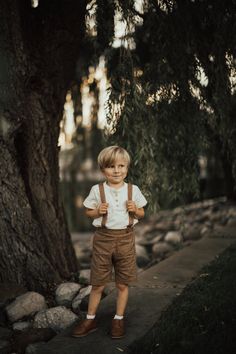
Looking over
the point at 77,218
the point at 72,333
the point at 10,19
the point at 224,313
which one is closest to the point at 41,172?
the point at 10,19

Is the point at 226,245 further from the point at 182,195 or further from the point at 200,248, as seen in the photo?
the point at 182,195

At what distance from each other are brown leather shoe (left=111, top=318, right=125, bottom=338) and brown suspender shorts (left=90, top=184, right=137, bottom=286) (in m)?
0.27

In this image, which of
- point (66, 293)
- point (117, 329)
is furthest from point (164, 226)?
point (117, 329)

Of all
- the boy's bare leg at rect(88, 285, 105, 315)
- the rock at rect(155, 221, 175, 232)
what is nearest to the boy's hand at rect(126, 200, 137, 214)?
the boy's bare leg at rect(88, 285, 105, 315)

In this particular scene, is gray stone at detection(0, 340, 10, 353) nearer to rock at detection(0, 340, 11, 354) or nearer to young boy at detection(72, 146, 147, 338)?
rock at detection(0, 340, 11, 354)

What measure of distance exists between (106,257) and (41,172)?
1.52 meters

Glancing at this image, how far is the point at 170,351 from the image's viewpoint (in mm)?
2748

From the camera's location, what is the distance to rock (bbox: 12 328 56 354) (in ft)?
10.5

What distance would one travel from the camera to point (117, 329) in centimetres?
305

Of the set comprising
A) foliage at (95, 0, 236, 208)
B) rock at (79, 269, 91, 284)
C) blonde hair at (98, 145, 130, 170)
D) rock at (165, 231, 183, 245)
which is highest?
foliage at (95, 0, 236, 208)

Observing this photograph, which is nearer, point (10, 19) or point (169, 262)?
point (10, 19)

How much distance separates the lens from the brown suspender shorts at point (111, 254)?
313 cm

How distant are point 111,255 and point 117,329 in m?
0.49

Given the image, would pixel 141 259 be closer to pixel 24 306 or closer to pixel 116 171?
pixel 24 306
